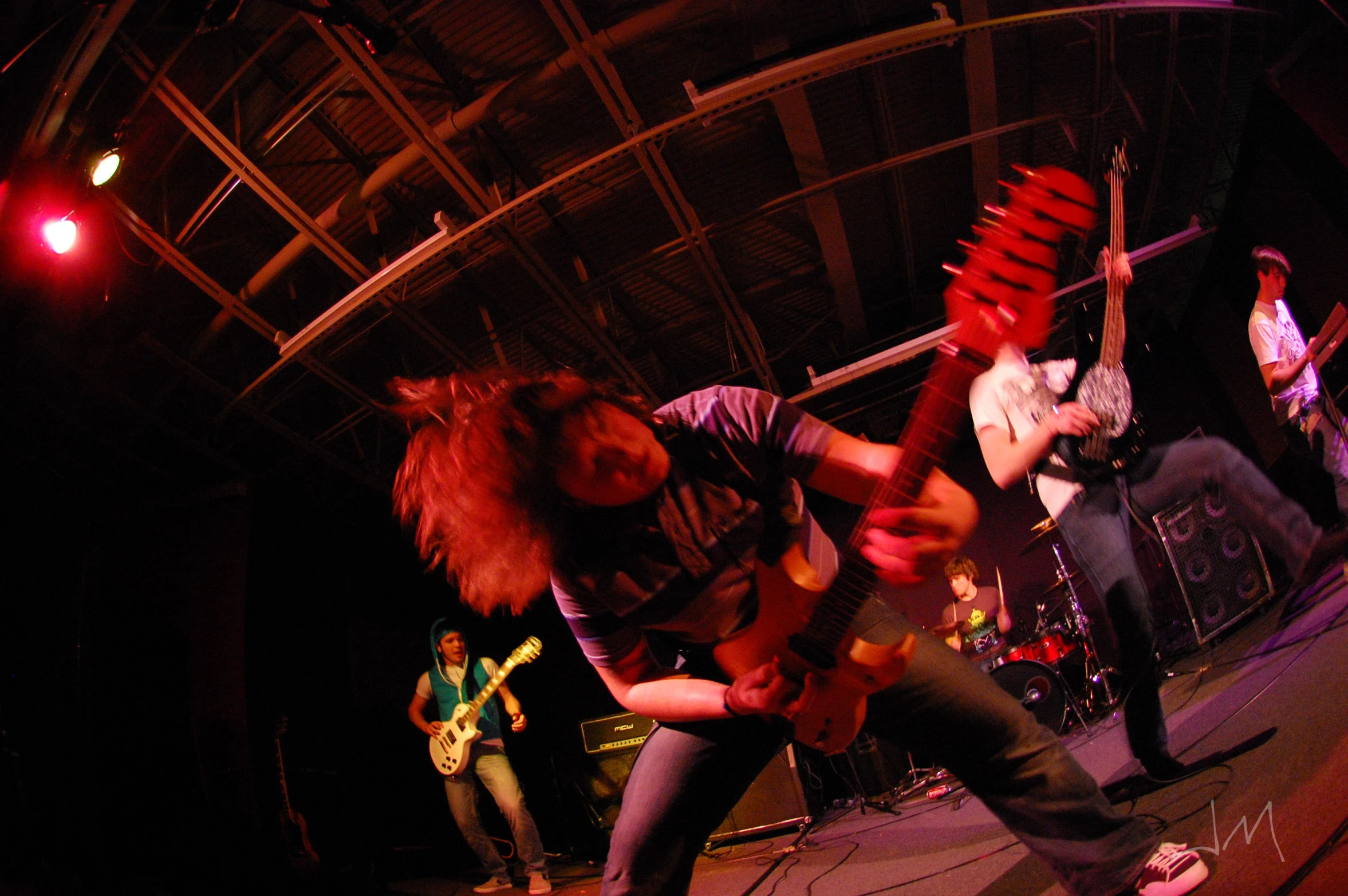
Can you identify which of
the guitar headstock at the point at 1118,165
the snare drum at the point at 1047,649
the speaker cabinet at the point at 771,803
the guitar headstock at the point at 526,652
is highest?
the guitar headstock at the point at 1118,165

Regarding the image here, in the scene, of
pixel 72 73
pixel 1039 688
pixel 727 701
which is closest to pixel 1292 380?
pixel 1039 688

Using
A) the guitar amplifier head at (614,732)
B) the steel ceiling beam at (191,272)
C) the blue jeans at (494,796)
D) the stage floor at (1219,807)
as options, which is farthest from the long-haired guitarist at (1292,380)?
the steel ceiling beam at (191,272)

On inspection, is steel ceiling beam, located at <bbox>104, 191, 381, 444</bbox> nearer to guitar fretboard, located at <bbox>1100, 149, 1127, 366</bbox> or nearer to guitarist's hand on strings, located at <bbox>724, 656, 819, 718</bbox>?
guitarist's hand on strings, located at <bbox>724, 656, 819, 718</bbox>

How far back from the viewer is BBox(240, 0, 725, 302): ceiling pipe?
467 centimetres

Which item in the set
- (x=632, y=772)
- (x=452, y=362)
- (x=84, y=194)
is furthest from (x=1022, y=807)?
(x=452, y=362)

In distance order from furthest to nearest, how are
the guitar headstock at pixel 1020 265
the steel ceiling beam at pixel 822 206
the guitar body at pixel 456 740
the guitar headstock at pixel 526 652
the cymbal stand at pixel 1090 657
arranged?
1. the guitar headstock at pixel 526 652
2. the guitar body at pixel 456 740
3. the steel ceiling beam at pixel 822 206
4. the cymbal stand at pixel 1090 657
5. the guitar headstock at pixel 1020 265

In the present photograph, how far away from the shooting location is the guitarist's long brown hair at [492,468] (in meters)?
1.61

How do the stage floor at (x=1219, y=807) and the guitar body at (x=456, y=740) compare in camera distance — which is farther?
the guitar body at (x=456, y=740)

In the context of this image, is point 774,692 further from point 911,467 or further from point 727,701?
point 911,467

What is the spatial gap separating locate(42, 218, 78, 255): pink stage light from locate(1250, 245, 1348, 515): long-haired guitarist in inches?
290

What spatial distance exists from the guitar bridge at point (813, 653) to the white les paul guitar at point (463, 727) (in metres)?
4.70

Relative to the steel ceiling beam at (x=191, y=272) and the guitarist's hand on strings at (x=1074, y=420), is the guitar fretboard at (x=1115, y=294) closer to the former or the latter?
the guitarist's hand on strings at (x=1074, y=420)

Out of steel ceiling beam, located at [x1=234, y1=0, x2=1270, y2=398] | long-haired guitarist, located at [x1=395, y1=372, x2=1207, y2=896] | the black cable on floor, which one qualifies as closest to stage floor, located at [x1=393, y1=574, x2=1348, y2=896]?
the black cable on floor

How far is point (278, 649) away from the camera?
289 inches
